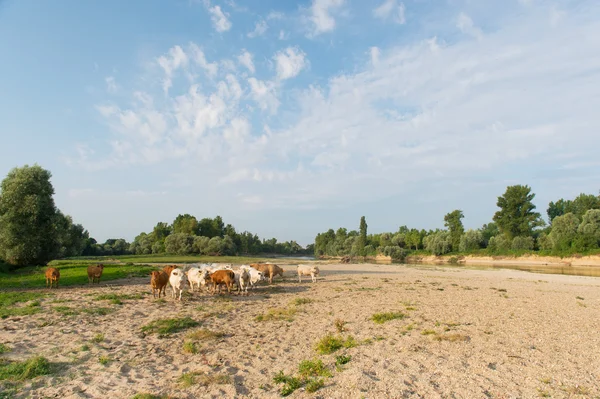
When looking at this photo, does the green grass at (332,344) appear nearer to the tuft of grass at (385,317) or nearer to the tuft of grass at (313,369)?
the tuft of grass at (313,369)

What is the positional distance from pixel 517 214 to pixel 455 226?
21069 millimetres

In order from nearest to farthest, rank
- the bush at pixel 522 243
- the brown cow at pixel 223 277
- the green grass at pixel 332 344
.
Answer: the green grass at pixel 332 344 → the brown cow at pixel 223 277 → the bush at pixel 522 243

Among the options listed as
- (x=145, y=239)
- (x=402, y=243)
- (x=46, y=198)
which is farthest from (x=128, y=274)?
(x=402, y=243)

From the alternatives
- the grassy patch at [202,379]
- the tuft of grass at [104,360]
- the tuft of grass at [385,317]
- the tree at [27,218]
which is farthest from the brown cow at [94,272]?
the tuft of grass at [385,317]

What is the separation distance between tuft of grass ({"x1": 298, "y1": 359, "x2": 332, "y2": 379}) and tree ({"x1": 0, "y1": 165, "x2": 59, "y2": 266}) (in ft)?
121

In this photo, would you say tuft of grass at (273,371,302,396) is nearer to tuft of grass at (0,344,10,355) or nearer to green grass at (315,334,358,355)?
green grass at (315,334,358,355)

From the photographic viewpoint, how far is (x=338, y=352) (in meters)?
9.28

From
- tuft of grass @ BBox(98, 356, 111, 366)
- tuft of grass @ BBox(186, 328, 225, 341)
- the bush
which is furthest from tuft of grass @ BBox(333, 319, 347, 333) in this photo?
the bush

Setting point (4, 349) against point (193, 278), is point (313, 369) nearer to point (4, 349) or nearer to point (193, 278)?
point (4, 349)

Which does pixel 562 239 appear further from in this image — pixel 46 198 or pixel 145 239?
pixel 145 239

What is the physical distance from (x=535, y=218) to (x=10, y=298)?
115328 millimetres

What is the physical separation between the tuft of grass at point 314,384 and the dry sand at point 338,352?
0.15m

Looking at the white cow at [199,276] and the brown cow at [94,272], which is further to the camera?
→ the brown cow at [94,272]

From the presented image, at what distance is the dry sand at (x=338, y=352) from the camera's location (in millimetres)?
7023
